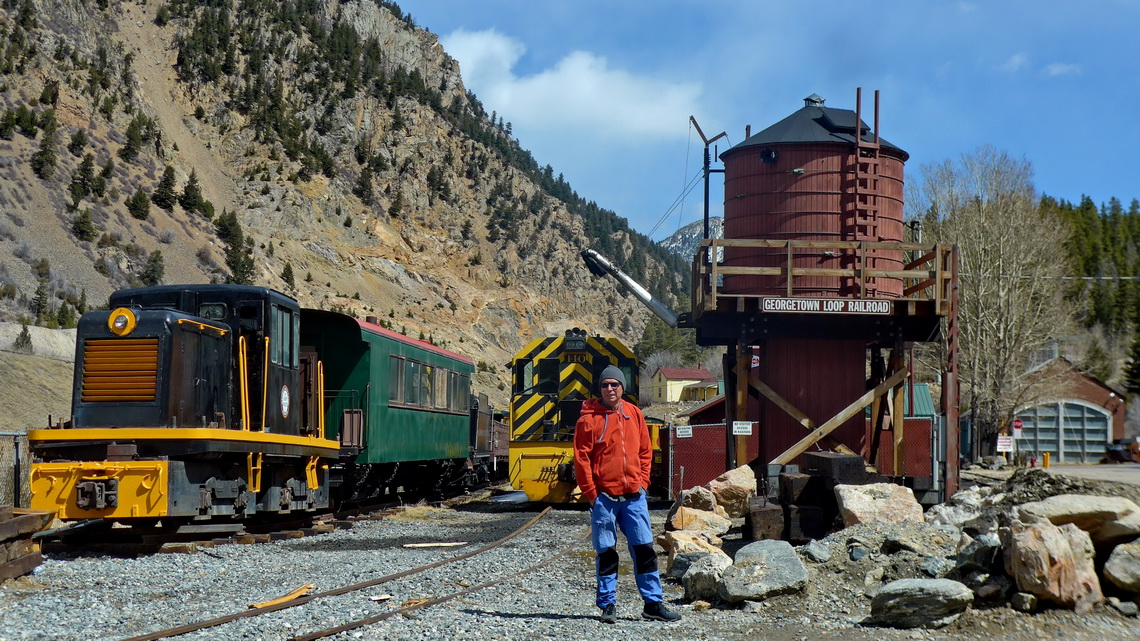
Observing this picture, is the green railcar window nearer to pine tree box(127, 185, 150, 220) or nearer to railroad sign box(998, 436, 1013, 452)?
railroad sign box(998, 436, 1013, 452)

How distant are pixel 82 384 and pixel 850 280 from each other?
1130 cm

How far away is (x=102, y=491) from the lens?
1153cm

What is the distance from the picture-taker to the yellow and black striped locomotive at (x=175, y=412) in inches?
459

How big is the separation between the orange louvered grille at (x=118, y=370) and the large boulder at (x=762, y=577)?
6.94m

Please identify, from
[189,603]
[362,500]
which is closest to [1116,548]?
[189,603]

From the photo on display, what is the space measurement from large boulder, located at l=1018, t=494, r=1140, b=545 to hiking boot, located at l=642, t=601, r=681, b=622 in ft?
9.51

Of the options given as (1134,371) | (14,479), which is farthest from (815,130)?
(1134,371)

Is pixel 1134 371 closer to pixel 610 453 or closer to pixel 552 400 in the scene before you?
pixel 552 400

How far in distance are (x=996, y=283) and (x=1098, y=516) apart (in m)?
41.9

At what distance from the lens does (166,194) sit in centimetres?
6888

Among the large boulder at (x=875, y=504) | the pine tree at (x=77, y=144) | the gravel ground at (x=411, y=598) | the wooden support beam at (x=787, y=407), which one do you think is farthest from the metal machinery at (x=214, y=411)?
the pine tree at (x=77, y=144)

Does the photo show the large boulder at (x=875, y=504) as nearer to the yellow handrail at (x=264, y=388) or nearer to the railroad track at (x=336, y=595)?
the railroad track at (x=336, y=595)

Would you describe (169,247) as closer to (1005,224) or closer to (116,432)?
(1005,224)

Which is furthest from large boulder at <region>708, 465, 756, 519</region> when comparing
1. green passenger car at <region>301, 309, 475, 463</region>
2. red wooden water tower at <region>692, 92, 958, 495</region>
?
green passenger car at <region>301, 309, 475, 463</region>
